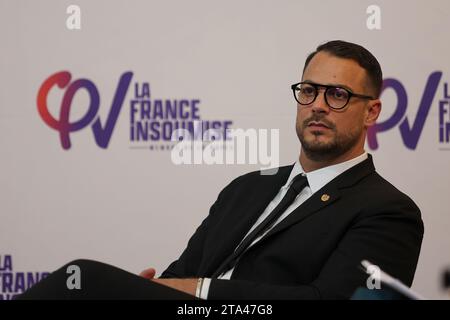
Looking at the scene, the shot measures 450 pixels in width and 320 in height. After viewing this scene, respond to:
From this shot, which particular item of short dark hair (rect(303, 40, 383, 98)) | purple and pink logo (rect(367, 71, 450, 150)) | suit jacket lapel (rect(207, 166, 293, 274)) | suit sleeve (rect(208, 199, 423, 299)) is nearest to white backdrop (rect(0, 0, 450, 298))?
purple and pink logo (rect(367, 71, 450, 150))

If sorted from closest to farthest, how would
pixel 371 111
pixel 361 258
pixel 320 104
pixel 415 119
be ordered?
1. pixel 361 258
2. pixel 320 104
3. pixel 371 111
4. pixel 415 119

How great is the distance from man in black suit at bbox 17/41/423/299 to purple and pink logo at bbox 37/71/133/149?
3.69ft

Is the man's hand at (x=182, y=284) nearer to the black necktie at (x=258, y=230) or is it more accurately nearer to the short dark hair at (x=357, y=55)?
the black necktie at (x=258, y=230)

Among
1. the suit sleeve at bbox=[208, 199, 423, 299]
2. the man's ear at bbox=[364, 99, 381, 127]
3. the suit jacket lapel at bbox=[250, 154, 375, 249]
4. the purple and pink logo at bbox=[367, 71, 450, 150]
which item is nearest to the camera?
the suit sleeve at bbox=[208, 199, 423, 299]

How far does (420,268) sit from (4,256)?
2.12 meters

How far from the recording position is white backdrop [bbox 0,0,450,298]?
11.3 feet

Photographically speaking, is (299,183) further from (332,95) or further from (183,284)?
(183,284)

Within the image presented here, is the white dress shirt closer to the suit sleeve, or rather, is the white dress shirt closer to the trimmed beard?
the trimmed beard

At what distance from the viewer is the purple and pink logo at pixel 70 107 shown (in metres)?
3.47

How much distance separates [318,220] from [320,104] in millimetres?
401

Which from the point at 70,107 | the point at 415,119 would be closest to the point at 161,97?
the point at 70,107

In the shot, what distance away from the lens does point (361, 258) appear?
1996 millimetres

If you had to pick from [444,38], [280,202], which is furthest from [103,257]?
[444,38]

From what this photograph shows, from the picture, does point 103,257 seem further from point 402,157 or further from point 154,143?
point 402,157
